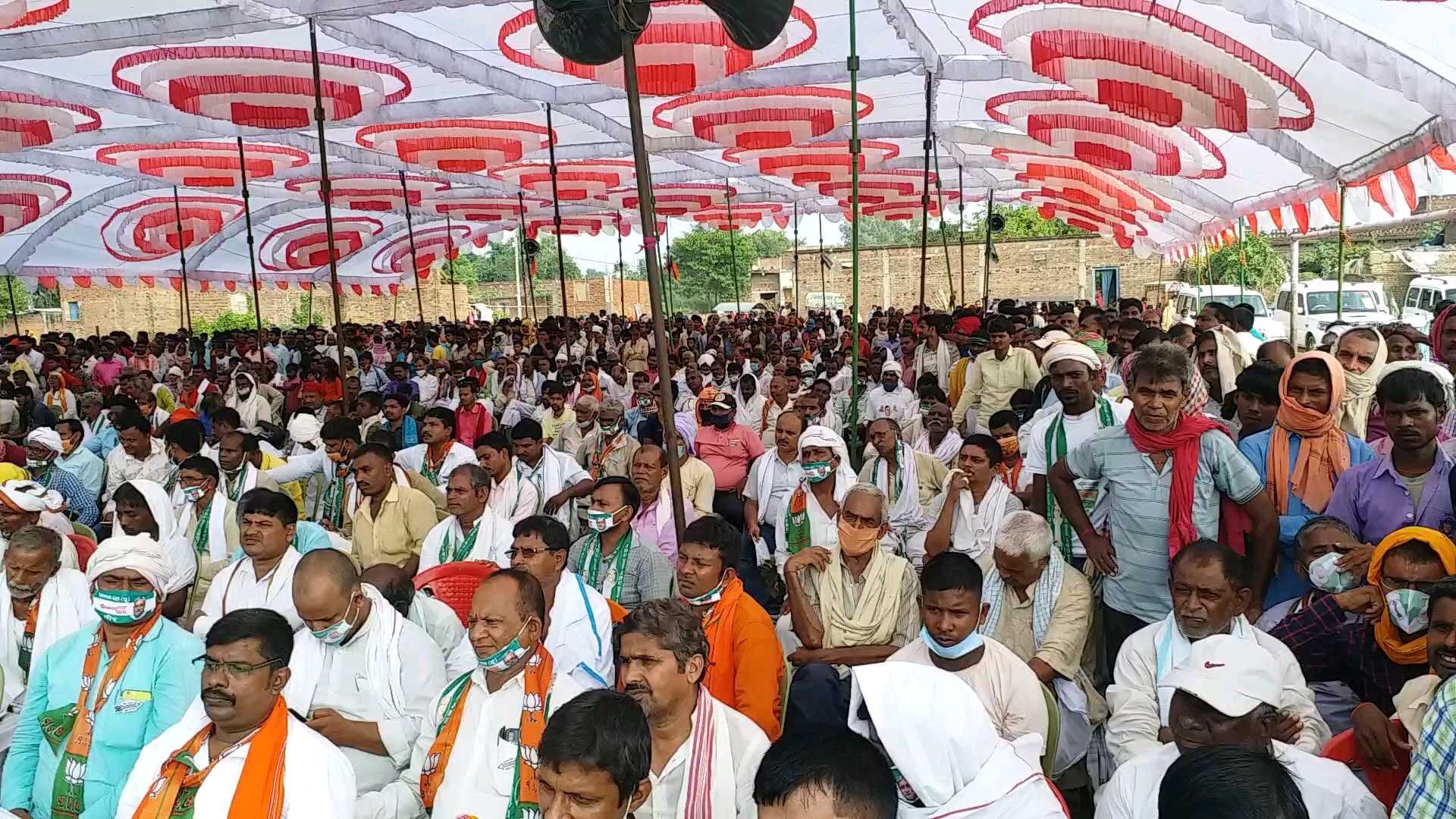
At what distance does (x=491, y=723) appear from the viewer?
303 cm

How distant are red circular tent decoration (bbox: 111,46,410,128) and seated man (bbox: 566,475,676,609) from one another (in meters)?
6.95

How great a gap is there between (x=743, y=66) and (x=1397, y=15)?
4.96m

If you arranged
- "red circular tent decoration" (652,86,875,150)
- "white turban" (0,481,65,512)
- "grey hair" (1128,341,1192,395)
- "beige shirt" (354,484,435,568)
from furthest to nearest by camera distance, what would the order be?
"red circular tent decoration" (652,86,875,150), "beige shirt" (354,484,435,568), "white turban" (0,481,65,512), "grey hair" (1128,341,1192,395)

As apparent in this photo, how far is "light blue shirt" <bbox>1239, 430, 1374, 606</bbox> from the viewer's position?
3.83 m

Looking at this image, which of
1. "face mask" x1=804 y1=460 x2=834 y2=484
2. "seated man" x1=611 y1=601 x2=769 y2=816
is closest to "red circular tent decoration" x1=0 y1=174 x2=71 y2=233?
"face mask" x1=804 y1=460 x2=834 y2=484

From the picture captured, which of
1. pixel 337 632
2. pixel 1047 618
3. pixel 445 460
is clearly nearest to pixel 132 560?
pixel 337 632

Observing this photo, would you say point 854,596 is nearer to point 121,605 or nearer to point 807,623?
point 807,623

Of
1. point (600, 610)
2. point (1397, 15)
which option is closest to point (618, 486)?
point (600, 610)

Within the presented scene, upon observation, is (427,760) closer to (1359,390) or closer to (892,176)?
(1359,390)

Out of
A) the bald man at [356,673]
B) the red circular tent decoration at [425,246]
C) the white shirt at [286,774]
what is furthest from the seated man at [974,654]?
the red circular tent decoration at [425,246]

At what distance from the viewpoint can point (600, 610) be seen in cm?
388

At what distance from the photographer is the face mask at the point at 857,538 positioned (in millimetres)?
4012

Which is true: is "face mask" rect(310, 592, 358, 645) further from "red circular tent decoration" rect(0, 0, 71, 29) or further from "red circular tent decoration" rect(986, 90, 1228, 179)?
"red circular tent decoration" rect(986, 90, 1228, 179)

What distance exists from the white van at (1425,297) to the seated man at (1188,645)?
54.1ft
